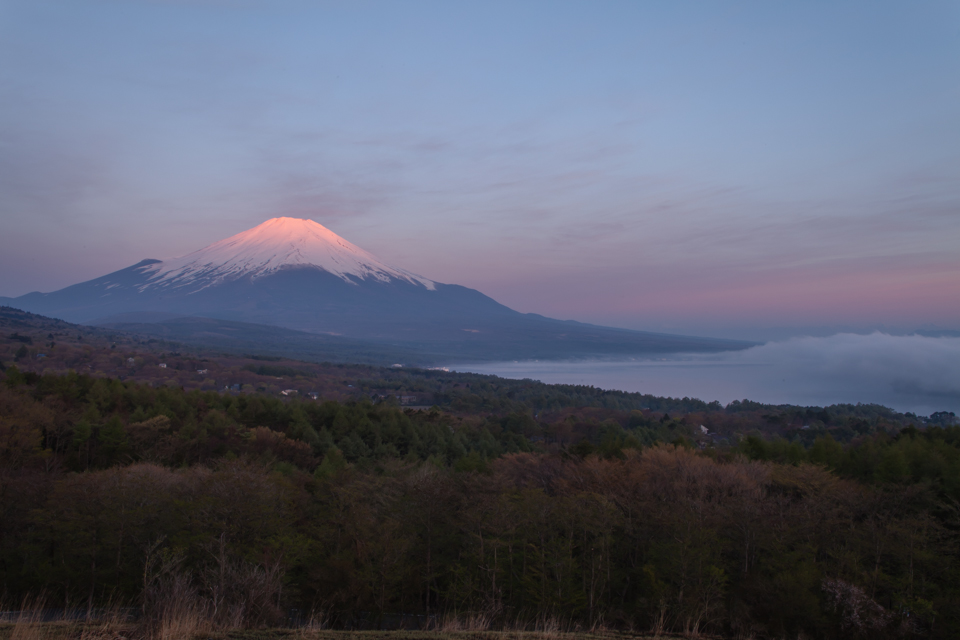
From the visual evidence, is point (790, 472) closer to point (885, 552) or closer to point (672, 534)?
point (885, 552)

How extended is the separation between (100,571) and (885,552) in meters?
18.3

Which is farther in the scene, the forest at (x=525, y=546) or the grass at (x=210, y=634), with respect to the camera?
the forest at (x=525, y=546)

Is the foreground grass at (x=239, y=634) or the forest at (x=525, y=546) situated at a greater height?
the foreground grass at (x=239, y=634)

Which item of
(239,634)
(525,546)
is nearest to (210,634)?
(239,634)

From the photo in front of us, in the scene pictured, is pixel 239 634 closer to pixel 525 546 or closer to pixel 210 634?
pixel 210 634

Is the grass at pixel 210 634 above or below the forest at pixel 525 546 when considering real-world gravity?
above

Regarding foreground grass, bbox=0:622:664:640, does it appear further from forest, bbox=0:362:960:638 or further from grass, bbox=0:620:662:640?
forest, bbox=0:362:960:638

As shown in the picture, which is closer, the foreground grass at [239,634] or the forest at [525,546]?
the foreground grass at [239,634]

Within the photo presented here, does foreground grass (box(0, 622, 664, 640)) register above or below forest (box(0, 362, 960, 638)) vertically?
above

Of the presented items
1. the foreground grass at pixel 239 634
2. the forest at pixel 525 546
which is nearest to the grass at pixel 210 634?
the foreground grass at pixel 239 634

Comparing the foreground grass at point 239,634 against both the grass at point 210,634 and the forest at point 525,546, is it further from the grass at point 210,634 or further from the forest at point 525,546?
the forest at point 525,546

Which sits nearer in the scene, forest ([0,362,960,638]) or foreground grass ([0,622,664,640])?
foreground grass ([0,622,664,640])

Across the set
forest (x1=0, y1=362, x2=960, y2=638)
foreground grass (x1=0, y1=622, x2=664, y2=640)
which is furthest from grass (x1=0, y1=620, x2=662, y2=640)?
forest (x1=0, y1=362, x2=960, y2=638)

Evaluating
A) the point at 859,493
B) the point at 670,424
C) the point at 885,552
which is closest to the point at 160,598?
the point at 885,552
